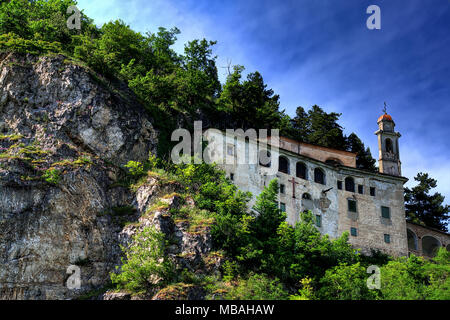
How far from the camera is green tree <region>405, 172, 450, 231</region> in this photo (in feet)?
186

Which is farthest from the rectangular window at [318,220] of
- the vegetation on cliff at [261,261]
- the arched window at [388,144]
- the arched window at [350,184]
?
the arched window at [388,144]

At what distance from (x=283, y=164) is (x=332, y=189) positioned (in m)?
5.81

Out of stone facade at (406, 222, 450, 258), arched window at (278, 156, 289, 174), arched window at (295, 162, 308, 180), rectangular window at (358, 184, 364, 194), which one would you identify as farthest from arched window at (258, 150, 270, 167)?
stone facade at (406, 222, 450, 258)

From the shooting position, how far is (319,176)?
150 feet

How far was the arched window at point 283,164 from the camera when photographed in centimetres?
4309

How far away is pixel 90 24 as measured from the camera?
52844mm

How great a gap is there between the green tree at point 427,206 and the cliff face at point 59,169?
33.7 m

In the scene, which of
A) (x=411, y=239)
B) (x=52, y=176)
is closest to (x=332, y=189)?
(x=411, y=239)

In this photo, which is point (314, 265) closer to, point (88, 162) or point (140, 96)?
point (88, 162)

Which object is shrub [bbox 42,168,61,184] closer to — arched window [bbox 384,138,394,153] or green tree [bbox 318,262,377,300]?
green tree [bbox 318,262,377,300]

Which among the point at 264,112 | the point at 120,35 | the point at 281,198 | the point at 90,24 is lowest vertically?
the point at 281,198

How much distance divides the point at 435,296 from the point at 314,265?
7879mm
